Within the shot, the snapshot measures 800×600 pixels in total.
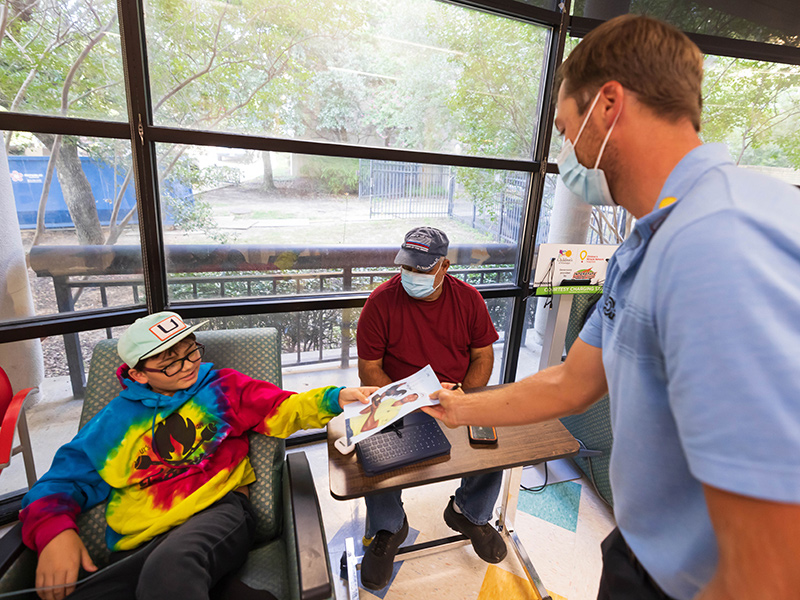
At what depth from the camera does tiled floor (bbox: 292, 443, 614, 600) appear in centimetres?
168

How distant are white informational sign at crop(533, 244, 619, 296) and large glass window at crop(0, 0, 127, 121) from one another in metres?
2.27

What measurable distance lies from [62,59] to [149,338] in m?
1.37

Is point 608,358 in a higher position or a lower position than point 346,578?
higher

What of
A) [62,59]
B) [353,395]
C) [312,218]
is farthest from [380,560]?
[62,59]

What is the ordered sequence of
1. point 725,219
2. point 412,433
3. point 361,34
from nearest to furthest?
point 725,219
point 412,433
point 361,34

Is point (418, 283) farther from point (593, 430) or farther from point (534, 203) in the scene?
point (593, 430)

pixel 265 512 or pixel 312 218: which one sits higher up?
pixel 312 218

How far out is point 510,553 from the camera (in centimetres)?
184

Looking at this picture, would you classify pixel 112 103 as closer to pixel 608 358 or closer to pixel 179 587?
pixel 179 587

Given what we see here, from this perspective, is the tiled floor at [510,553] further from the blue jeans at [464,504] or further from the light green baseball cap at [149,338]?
the light green baseball cap at [149,338]

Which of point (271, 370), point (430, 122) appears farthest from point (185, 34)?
point (271, 370)

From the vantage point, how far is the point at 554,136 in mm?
Answer: 2586

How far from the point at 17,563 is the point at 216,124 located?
185 cm

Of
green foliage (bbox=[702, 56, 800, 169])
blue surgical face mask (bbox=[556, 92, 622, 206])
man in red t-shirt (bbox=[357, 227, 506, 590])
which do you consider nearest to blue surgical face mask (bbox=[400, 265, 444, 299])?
man in red t-shirt (bbox=[357, 227, 506, 590])
